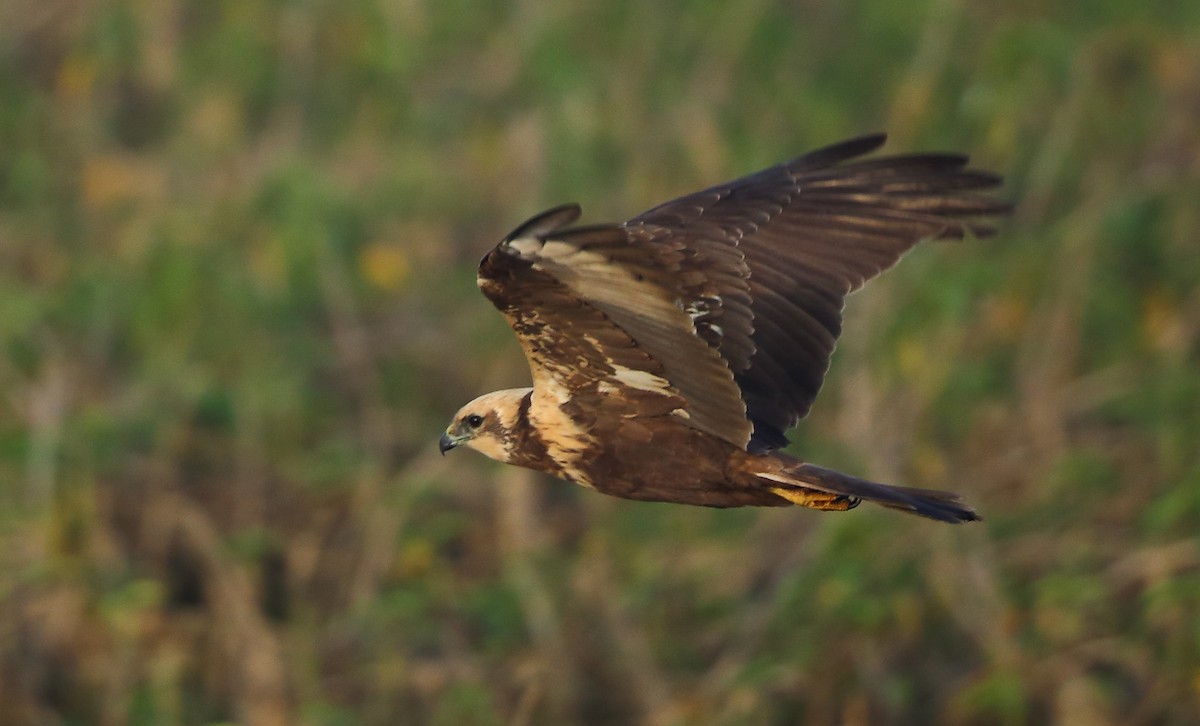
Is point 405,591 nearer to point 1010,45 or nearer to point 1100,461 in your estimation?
point 1100,461

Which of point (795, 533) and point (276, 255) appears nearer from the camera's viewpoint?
point (795, 533)

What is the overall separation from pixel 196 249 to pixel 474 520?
2263 millimetres

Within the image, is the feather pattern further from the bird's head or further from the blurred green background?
the blurred green background

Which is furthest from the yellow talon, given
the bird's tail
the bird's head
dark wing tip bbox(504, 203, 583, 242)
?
dark wing tip bbox(504, 203, 583, 242)

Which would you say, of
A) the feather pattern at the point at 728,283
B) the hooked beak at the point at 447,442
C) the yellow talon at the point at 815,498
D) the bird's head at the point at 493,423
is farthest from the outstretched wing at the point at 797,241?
the hooked beak at the point at 447,442

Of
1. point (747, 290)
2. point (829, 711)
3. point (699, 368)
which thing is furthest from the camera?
point (829, 711)

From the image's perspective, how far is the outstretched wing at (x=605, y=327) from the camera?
5.51m

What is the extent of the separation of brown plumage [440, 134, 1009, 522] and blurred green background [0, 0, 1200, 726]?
238 cm

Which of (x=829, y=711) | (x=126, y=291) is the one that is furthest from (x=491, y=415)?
(x=126, y=291)

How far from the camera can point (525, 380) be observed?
10.9 meters

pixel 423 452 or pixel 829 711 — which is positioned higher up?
pixel 423 452

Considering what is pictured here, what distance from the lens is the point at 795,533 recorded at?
990 cm

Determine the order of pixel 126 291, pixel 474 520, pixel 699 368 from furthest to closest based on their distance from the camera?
1. pixel 126 291
2. pixel 474 520
3. pixel 699 368

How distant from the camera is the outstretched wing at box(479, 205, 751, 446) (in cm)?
551
